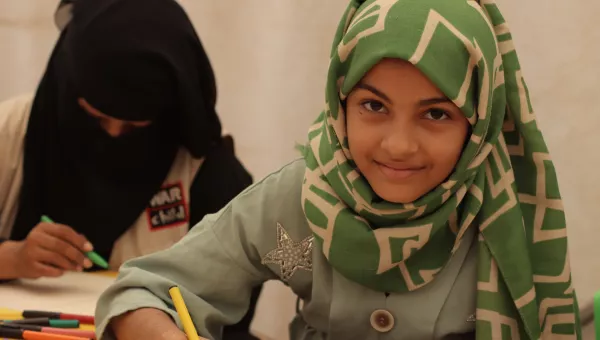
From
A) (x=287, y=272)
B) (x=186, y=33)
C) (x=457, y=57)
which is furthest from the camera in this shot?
(x=186, y=33)

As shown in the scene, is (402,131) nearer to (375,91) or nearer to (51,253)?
(375,91)

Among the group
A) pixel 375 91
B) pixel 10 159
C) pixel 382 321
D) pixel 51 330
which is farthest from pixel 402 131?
pixel 10 159

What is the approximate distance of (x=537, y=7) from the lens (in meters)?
1.13

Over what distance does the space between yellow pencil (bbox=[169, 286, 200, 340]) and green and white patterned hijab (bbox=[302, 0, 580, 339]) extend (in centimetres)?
15

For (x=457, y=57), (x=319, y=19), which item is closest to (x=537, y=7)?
(x=319, y=19)

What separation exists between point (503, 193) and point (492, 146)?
50 millimetres

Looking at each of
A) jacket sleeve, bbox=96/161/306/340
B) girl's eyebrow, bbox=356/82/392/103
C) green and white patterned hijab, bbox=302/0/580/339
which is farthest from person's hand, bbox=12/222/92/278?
girl's eyebrow, bbox=356/82/392/103

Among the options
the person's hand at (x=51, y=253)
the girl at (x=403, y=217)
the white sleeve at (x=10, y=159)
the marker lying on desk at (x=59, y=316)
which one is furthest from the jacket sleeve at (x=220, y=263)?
the white sleeve at (x=10, y=159)

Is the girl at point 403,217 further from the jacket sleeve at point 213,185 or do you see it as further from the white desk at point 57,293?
the jacket sleeve at point 213,185

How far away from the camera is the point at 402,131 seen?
0.69 m

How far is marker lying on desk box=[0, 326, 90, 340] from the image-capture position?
815 millimetres

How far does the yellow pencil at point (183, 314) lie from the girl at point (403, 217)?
1 centimetres

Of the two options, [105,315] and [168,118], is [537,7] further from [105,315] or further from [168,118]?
[105,315]

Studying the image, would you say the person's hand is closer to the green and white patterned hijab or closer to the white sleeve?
the white sleeve
